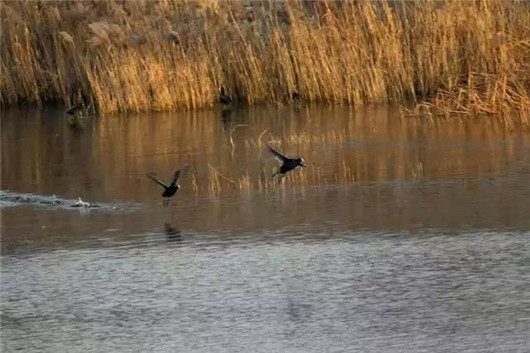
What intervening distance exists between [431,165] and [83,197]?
2995 millimetres

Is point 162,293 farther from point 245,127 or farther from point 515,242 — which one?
point 245,127

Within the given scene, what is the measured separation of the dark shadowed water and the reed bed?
1.76 metres

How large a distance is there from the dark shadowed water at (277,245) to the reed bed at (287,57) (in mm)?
1758

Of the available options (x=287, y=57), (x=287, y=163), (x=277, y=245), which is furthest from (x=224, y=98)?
(x=277, y=245)

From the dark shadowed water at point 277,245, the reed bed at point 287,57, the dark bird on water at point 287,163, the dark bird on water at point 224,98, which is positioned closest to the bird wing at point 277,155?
the dark bird on water at point 287,163

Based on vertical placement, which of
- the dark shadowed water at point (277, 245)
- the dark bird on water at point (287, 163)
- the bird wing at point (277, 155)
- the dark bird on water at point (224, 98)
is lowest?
the dark shadowed water at point (277, 245)

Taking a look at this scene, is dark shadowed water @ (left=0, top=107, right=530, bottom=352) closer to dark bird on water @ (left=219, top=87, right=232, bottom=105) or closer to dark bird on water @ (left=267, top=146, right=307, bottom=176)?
dark bird on water @ (left=267, top=146, right=307, bottom=176)

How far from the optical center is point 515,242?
26.3 ft

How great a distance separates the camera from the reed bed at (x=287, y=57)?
15.6 m

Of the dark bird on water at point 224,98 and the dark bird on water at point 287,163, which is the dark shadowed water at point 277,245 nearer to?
the dark bird on water at point 287,163

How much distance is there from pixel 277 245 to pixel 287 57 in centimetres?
890

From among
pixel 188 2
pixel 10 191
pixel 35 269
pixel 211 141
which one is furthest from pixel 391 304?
pixel 188 2

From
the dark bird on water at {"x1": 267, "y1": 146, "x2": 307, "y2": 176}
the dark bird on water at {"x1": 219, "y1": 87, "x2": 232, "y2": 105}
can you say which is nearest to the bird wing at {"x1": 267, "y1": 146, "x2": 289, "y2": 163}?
the dark bird on water at {"x1": 267, "y1": 146, "x2": 307, "y2": 176}

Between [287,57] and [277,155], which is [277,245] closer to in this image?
[277,155]
